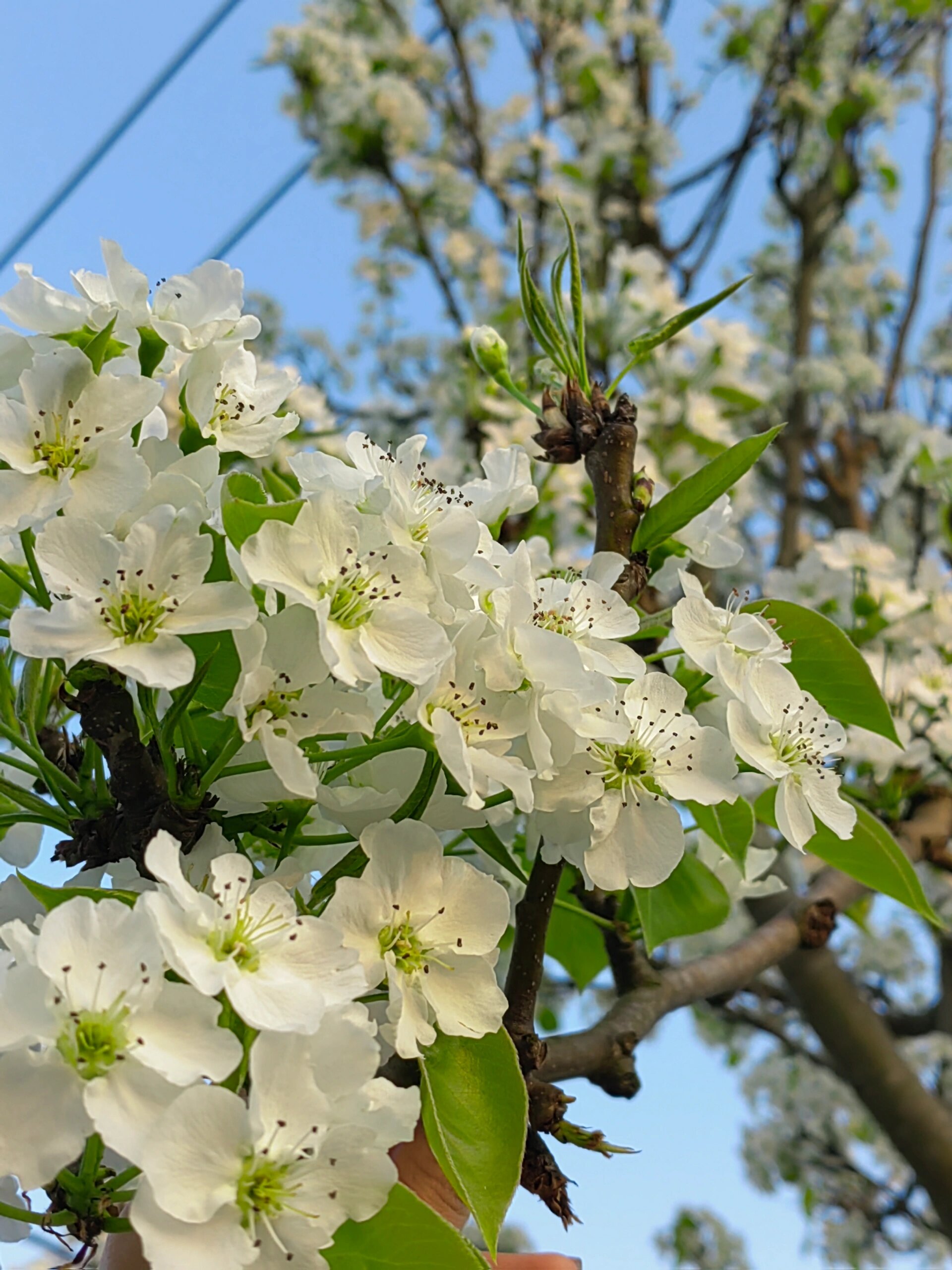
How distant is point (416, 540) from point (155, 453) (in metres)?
0.11

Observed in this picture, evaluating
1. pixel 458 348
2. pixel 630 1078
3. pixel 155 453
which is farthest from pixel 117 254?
pixel 458 348

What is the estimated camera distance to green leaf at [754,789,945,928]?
59 centimetres

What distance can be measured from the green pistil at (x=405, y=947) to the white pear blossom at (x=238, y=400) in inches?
7.9

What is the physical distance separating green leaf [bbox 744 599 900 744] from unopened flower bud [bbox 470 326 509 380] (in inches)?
9.3

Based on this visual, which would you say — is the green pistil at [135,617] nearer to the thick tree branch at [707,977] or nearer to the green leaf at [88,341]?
the green leaf at [88,341]

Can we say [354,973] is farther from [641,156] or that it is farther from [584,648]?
[641,156]

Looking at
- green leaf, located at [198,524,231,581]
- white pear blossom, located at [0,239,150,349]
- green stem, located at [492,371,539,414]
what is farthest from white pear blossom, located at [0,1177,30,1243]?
green stem, located at [492,371,539,414]

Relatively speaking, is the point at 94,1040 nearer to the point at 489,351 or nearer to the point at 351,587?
the point at 351,587

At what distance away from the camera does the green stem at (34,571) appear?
40cm

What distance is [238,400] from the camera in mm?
475

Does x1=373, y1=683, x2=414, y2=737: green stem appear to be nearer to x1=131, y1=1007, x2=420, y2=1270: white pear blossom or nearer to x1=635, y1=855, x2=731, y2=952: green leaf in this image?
x1=131, y1=1007, x2=420, y2=1270: white pear blossom

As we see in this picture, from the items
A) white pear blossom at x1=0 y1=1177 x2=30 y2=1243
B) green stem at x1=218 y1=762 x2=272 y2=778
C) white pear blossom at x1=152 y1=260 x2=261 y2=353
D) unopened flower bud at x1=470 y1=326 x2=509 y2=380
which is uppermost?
unopened flower bud at x1=470 y1=326 x2=509 y2=380

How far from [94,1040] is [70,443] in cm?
20

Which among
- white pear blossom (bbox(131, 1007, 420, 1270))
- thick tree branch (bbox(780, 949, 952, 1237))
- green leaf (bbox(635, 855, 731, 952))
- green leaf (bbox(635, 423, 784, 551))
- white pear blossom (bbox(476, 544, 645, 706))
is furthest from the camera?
thick tree branch (bbox(780, 949, 952, 1237))
